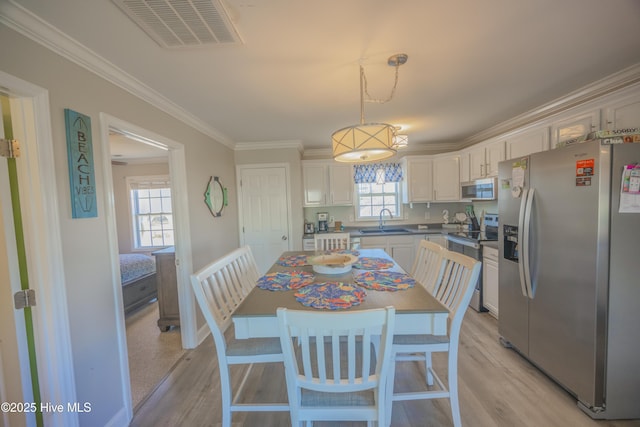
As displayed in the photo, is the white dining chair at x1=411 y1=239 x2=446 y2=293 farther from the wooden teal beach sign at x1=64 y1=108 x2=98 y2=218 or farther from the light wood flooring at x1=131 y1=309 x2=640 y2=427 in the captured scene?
the wooden teal beach sign at x1=64 y1=108 x2=98 y2=218

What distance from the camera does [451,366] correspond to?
4.89ft

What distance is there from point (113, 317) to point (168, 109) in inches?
69.1

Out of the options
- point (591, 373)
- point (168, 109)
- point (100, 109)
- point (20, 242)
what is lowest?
point (591, 373)

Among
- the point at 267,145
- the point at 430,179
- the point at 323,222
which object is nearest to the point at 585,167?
the point at 430,179

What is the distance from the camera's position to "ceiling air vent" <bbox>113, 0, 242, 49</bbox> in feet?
3.70

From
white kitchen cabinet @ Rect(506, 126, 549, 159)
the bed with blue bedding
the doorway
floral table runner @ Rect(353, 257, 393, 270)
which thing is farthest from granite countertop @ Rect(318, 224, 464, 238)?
the doorway

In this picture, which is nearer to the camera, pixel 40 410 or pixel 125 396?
pixel 40 410

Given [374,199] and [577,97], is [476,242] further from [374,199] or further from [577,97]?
[374,199]

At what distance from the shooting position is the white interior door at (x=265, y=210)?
154 inches

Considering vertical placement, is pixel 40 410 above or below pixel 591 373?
above

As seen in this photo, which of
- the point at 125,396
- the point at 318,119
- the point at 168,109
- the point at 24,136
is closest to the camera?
the point at 24,136

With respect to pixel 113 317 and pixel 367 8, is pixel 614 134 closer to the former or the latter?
pixel 367 8

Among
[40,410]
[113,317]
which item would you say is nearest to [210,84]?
[113,317]

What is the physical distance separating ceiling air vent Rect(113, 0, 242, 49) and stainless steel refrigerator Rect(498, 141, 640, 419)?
2.23m
